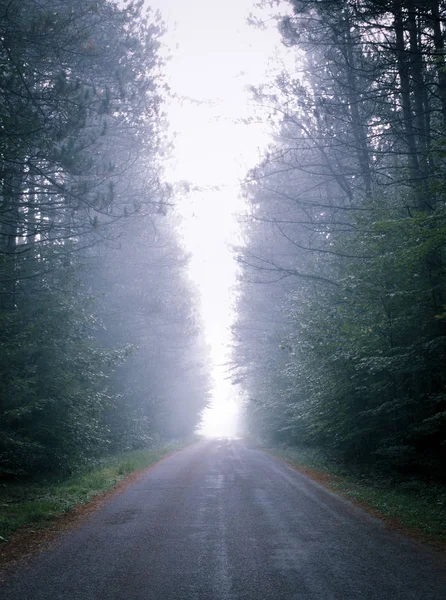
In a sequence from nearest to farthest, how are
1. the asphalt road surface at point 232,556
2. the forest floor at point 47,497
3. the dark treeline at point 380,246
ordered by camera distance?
1. the asphalt road surface at point 232,556
2. the forest floor at point 47,497
3. the dark treeline at point 380,246

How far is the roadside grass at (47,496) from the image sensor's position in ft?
28.2

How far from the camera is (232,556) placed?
6.57m

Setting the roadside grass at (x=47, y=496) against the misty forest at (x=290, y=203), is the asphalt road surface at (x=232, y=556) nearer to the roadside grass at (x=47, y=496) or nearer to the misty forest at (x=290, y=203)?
the roadside grass at (x=47, y=496)

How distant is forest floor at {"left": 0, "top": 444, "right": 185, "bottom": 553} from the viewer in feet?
27.8

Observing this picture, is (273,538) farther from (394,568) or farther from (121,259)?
(121,259)

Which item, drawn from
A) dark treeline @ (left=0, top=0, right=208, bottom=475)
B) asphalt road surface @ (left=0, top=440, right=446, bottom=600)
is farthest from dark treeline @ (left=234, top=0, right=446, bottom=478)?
dark treeline @ (left=0, top=0, right=208, bottom=475)

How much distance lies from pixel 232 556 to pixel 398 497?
17.4 ft

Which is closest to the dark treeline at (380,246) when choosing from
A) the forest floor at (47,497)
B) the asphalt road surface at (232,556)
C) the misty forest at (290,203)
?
the misty forest at (290,203)

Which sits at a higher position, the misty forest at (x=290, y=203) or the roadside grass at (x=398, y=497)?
the misty forest at (x=290, y=203)

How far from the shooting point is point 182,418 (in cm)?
4522

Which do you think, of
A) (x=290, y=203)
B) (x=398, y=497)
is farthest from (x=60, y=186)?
(x=398, y=497)

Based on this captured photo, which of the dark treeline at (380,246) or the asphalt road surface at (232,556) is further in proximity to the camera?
the dark treeline at (380,246)

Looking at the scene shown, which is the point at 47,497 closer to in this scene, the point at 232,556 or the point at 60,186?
the point at 232,556

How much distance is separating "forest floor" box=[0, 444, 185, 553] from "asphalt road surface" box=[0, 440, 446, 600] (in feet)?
2.64
